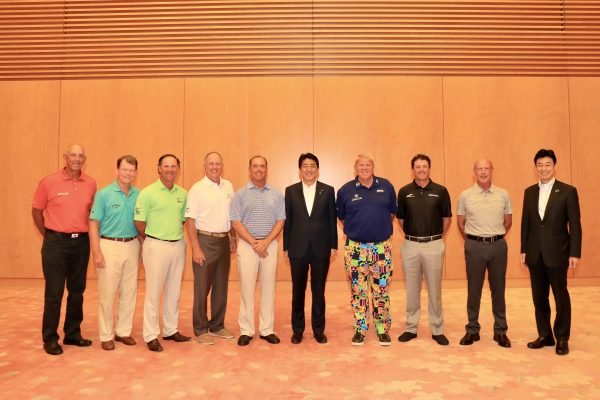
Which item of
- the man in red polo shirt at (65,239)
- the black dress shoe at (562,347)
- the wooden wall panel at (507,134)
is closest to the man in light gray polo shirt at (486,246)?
the black dress shoe at (562,347)

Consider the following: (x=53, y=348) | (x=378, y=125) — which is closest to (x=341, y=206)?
(x=53, y=348)

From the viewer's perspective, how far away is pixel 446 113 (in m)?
6.48

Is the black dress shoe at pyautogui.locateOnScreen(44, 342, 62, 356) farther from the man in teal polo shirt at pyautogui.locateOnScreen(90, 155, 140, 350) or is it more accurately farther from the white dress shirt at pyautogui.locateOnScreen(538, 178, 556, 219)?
the white dress shirt at pyautogui.locateOnScreen(538, 178, 556, 219)

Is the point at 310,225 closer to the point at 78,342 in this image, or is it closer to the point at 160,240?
the point at 160,240

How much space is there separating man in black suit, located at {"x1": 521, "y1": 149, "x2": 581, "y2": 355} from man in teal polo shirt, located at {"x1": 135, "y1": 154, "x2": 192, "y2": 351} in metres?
3.13

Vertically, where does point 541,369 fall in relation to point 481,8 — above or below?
below

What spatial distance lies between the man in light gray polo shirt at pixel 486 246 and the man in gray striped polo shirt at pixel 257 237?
1763 millimetres

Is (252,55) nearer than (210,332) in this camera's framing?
No

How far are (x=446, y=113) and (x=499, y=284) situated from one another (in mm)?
3602

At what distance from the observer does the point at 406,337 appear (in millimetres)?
3695

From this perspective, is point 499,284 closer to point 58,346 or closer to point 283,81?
point 58,346

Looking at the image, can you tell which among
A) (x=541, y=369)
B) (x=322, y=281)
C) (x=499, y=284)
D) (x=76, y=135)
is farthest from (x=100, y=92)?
(x=541, y=369)

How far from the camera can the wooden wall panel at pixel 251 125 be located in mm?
6484

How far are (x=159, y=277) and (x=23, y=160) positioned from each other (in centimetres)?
461
